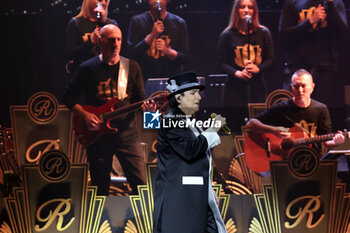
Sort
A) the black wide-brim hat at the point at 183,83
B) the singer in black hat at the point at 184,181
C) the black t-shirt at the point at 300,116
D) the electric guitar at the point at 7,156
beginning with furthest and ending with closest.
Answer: the black t-shirt at the point at 300,116
the electric guitar at the point at 7,156
the black wide-brim hat at the point at 183,83
the singer in black hat at the point at 184,181

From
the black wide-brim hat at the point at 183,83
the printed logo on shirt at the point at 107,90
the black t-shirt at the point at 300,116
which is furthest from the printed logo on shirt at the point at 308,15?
the black wide-brim hat at the point at 183,83

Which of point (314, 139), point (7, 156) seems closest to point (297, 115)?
point (314, 139)

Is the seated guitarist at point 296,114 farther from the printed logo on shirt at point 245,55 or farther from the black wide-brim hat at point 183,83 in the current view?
the black wide-brim hat at point 183,83

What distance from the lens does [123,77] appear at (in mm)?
4836

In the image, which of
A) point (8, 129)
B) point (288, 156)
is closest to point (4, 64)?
point (8, 129)

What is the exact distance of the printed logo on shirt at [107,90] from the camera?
15.8ft

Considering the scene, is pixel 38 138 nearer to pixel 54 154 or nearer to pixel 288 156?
pixel 54 154

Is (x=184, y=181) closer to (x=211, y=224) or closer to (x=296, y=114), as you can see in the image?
(x=211, y=224)

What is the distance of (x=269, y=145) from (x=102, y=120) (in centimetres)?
170

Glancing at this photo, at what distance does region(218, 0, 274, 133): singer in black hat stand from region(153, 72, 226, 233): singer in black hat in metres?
1.81

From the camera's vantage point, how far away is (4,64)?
4855mm

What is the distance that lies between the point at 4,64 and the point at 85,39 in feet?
2.79

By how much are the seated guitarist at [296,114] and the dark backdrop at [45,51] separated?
0.70ft

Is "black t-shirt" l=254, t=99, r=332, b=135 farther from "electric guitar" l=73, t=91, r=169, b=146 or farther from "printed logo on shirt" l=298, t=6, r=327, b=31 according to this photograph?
"electric guitar" l=73, t=91, r=169, b=146
